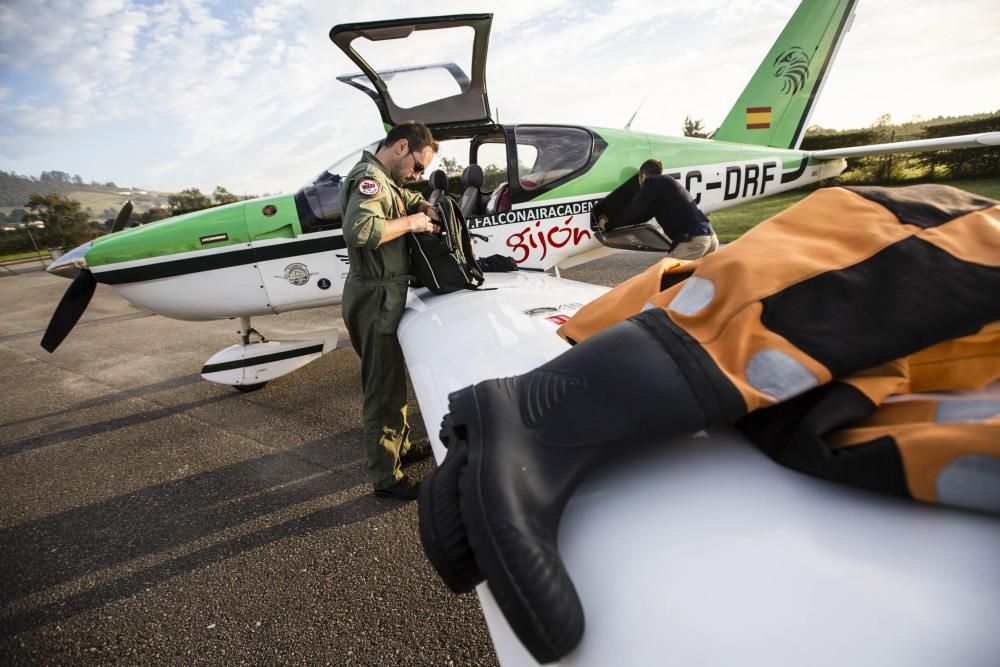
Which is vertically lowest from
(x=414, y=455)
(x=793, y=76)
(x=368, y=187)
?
(x=414, y=455)

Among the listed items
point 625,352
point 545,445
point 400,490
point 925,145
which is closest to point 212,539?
point 400,490

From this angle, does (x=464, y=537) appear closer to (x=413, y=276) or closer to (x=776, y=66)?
(x=413, y=276)

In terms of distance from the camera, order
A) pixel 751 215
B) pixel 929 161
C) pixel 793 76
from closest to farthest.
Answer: pixel 793 76
pixel 751 215
pixel 929 161

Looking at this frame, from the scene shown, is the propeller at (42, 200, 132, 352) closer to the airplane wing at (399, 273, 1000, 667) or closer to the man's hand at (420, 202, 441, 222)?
the man's hand at (420, 202, 441, 222)

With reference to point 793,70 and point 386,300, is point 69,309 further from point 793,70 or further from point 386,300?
point 793,70

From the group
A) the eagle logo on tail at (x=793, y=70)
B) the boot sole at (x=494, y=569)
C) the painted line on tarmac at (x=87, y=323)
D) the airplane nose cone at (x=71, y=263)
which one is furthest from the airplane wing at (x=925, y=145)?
the painted line on tarmac at (x=87, y=323)

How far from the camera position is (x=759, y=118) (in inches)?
212

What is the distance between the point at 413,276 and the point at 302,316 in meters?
4.59

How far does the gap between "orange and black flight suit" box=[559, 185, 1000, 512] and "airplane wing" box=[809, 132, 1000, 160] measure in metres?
4.29

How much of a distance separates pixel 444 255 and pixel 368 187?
0.48 metres

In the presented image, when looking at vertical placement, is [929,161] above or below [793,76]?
below

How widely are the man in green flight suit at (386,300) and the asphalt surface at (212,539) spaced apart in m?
0.26

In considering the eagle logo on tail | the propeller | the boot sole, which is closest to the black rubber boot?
the boot sole

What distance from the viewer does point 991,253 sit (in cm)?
63
